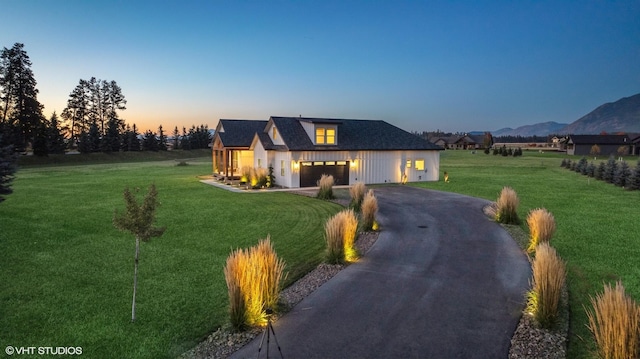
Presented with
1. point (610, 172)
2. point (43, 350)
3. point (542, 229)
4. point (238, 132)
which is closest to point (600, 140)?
point (610, 172)

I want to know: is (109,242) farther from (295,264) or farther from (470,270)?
(470,270)

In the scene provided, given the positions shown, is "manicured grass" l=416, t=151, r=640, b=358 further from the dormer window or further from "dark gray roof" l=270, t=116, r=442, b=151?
the dormer window

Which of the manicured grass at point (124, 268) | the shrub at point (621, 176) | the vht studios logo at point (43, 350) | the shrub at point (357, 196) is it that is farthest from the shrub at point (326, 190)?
the shrub at point (621, 176)

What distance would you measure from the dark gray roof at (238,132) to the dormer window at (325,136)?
7627mm

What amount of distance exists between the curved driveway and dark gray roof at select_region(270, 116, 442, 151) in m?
16.8

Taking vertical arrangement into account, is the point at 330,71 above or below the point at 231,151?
above

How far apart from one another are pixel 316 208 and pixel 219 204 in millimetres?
5653

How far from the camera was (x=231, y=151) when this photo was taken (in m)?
33.2

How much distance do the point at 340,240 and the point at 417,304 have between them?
10.9ft

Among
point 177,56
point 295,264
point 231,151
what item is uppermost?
point 177,56

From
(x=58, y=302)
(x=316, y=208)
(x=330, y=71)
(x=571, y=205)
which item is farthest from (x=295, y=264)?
(x=330, y=71)

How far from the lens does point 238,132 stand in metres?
35.1

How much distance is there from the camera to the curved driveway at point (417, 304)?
586cm

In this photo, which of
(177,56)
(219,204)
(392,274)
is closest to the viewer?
(392,274)
